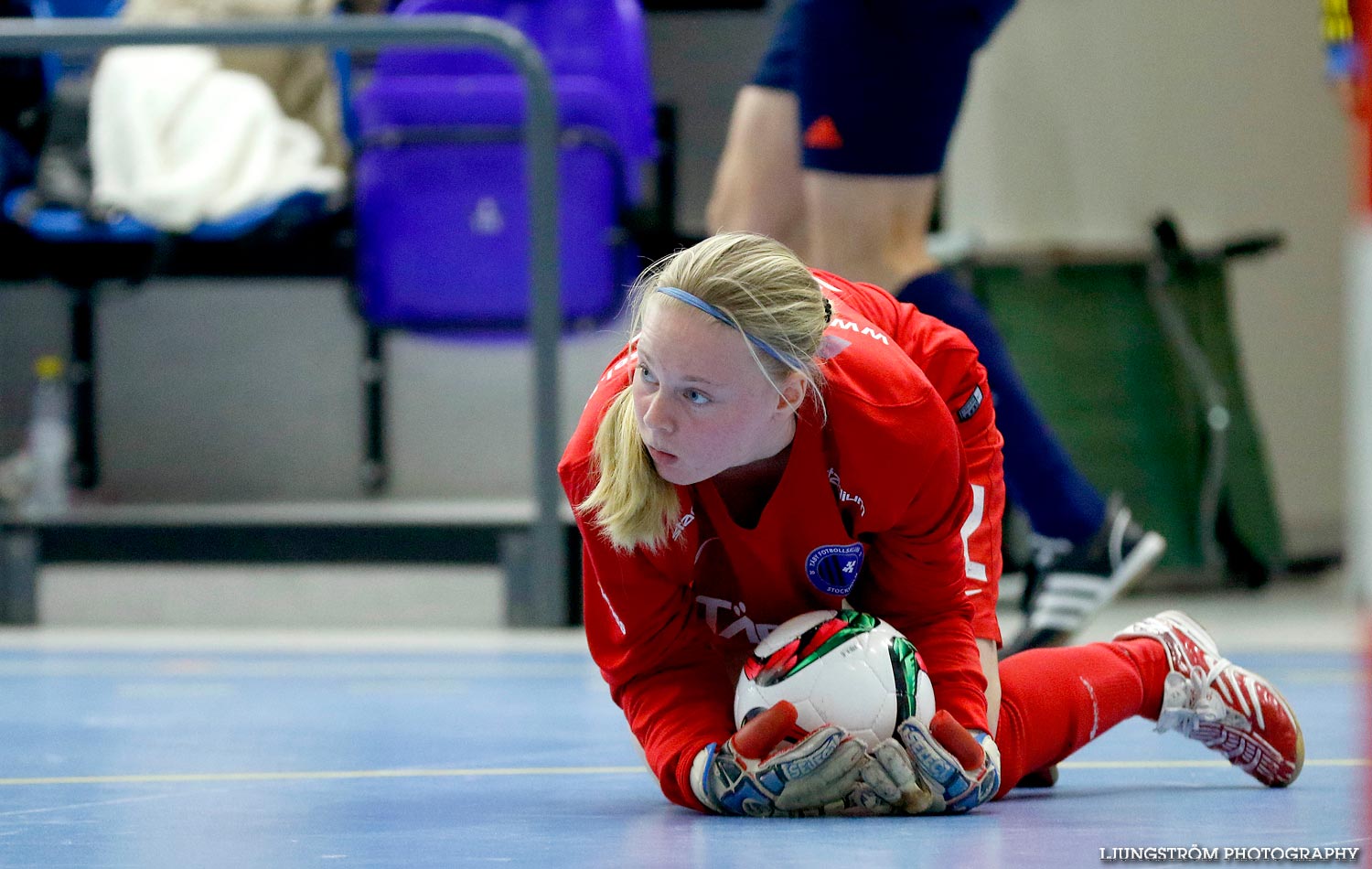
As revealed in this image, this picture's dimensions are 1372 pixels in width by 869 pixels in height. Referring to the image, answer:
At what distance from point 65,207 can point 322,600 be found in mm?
1375

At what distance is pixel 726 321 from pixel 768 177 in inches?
66.6

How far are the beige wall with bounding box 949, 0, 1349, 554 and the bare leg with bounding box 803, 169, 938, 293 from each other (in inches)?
75.8

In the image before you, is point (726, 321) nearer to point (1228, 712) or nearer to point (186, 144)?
point (1228, 712)

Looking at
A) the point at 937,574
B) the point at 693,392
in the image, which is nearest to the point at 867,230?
the point at 937,574

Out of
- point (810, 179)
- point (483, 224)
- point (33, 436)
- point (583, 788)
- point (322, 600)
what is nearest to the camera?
point (583, 788)

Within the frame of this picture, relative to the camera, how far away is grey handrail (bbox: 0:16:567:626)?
4.09 m

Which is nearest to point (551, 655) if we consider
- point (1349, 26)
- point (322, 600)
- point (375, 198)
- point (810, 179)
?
point (322, 600)

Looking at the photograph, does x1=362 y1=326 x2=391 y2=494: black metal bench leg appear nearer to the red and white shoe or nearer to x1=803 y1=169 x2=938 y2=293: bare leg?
x1=803 y1=169 x2=938 y2=293: bare leg

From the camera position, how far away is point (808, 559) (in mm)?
1993

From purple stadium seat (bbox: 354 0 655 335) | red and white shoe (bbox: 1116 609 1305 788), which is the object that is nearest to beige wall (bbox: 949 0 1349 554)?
purple stadium seat (bbox: 354 0 655 335)

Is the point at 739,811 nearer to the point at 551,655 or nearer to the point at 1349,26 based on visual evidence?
the point at 551,655

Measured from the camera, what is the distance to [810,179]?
123 inches

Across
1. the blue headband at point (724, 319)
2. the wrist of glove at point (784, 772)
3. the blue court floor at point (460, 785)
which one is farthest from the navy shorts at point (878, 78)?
the wrist of glove at point (784, 772)

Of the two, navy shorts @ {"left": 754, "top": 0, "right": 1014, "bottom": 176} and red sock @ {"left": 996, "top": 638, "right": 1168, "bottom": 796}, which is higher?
navy shorts @ {"left": 754, "top": 0, "right": 1014, "bottom": 176}
